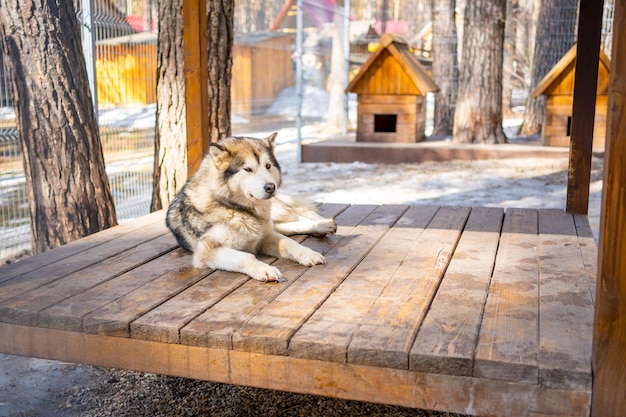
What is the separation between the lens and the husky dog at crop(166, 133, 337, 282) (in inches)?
122

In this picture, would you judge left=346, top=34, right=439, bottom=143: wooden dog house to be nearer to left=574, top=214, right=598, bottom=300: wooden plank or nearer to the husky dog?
left=574, top=214, right=598, bottom=300: wooden plank

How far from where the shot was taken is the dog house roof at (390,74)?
9.66 metres

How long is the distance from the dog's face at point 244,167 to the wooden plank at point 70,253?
824 millimetres

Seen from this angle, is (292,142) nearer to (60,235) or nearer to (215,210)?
(60,235)

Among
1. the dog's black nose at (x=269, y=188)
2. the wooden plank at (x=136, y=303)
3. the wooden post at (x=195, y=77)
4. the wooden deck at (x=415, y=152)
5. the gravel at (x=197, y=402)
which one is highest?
the wooden post at (x=195, y=77)

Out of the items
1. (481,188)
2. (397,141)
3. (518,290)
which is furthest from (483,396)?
(397,141)

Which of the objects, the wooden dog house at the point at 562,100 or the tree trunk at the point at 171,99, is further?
the wooden dog house at the point at 562,100

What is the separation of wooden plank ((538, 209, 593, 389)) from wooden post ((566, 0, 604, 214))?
719mm

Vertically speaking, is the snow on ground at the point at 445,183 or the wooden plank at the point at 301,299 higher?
the wooden plank at the point at 301,299

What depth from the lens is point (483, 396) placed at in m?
2.02

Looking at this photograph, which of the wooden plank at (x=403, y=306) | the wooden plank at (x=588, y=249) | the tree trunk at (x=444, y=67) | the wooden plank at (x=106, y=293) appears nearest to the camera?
the wooden plank at (x=403, y=306)

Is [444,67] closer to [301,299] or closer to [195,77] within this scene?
[195,77]

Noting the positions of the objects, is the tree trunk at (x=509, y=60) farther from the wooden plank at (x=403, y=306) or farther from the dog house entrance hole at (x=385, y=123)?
the wooden plank at (x=403, y=306)

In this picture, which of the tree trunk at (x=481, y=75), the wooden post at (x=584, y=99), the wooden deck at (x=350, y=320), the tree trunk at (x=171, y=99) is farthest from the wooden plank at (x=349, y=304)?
the tree trunk at (x=481, y=75)
